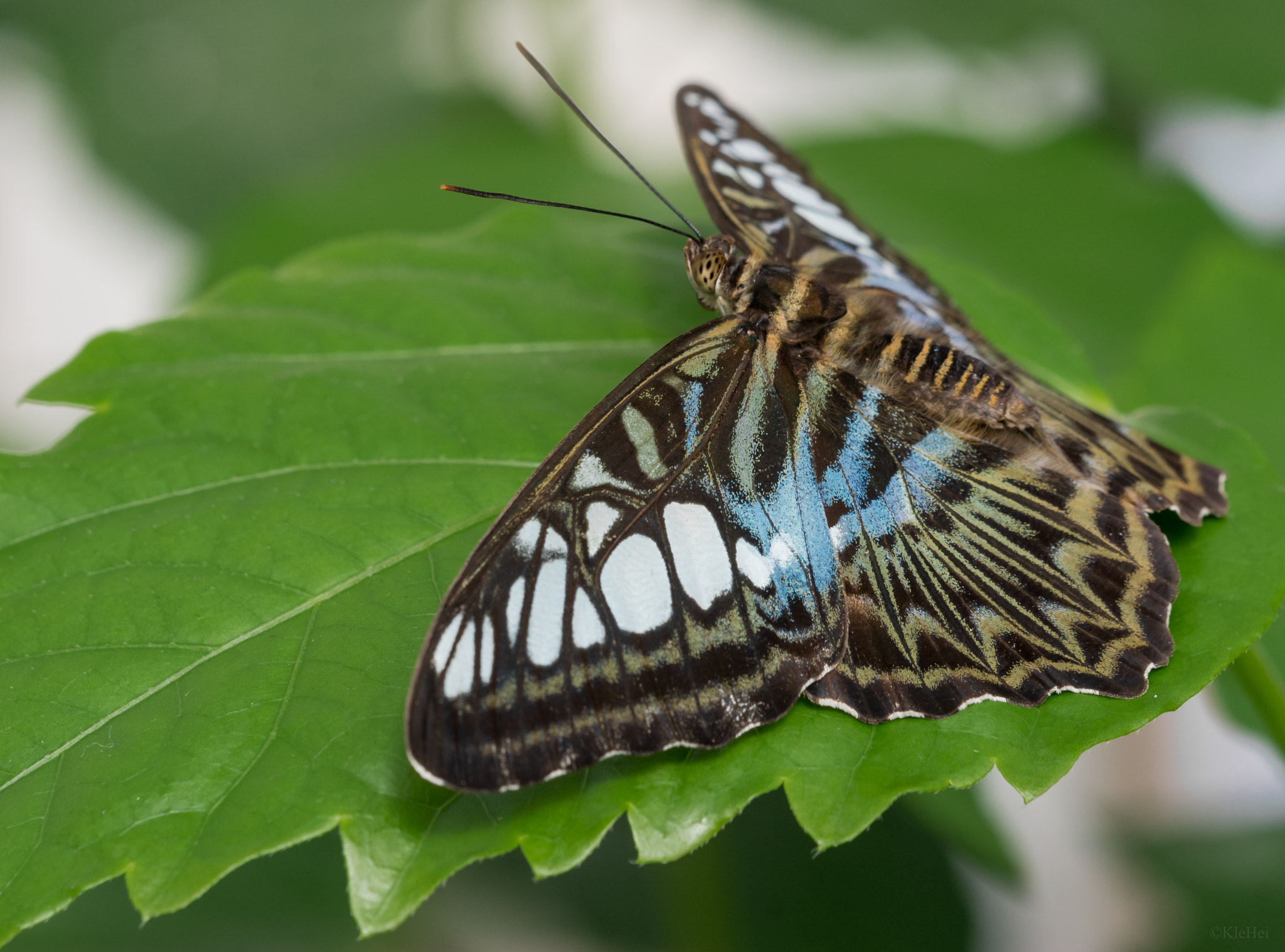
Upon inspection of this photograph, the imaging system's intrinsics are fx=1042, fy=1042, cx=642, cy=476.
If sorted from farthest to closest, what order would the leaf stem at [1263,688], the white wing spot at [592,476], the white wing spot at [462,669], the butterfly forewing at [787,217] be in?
the butterfly forewing at [787,217] < the leaf stem at [1263,688] < the white wing spot at [592,476] < the white wing spot at [462,669]

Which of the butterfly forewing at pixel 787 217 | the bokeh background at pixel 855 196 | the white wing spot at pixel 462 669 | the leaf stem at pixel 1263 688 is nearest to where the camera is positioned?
the white wing spot at pixel 462 669

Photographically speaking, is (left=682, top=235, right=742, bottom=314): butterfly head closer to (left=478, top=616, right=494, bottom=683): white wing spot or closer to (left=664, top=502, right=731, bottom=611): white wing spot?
(left=664, top=502, right=731, bottom=611): white wing spot

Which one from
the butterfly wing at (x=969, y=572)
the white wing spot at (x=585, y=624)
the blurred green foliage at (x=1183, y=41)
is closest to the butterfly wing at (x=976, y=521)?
the butterfly wing at (x=969, y=572)

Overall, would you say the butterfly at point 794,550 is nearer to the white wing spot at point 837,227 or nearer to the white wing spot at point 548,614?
the white wing spot at point 548,614

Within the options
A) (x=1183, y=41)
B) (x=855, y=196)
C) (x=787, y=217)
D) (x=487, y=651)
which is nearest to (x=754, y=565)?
(x=487, y=651)

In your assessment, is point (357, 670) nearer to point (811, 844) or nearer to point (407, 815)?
point (407, 815)

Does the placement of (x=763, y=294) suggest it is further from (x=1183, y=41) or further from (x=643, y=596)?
(x=1183, y=41)

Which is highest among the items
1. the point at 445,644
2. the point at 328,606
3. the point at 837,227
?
the point at 837,227
